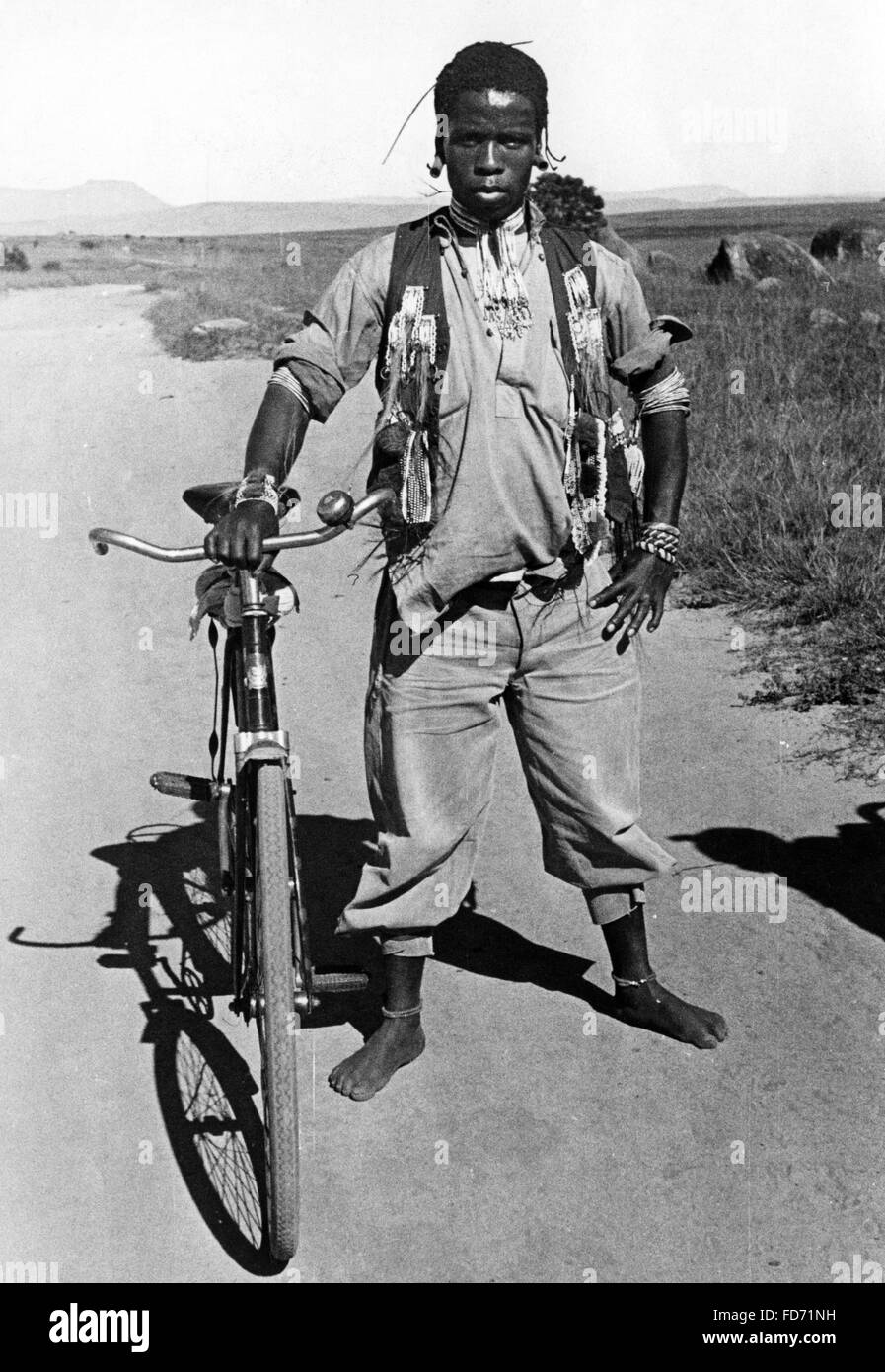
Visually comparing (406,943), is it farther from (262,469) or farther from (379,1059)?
(262,469)

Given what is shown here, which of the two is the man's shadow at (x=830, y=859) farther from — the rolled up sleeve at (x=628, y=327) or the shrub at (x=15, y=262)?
the shrub at (x=15, y=262)

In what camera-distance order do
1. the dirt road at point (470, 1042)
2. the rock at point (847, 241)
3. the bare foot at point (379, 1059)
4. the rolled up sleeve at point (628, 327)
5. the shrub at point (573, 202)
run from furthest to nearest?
1. the shrub at point (573, 202)
2. the rock at point (847, 241)
3. the bare foot at point (379, 1059)
4. the rolled up sleeve at point (628, 327)
5. the dirt road at point (470, 1042)

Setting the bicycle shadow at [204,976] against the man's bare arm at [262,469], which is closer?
the man's bare arm at [262,469]

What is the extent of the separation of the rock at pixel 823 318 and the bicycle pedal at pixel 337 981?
1128cm

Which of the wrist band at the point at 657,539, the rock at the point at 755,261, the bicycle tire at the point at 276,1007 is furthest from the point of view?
the rock at the point at 755,261

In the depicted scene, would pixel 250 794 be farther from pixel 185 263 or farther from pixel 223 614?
pixel 185 263

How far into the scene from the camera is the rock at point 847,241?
2280cm

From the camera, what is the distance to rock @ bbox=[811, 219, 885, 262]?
74.8 ft

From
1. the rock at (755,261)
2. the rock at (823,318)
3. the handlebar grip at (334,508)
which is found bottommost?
the handlebar grip at (334,508)

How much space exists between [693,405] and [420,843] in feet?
21.5

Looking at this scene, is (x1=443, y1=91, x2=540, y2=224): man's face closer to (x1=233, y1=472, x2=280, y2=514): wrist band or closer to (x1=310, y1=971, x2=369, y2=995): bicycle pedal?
(x1=233, y1=472, x2=280, y2=514): wrist band

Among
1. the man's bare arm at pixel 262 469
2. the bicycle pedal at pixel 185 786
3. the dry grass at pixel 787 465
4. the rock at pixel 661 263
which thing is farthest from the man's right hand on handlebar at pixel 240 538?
the rock at pixel 661 263

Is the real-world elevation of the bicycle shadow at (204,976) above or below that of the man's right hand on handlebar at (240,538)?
below

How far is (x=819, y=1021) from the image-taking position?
13.2 ft
